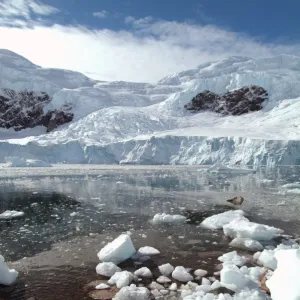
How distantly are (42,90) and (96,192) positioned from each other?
5721 centimetres

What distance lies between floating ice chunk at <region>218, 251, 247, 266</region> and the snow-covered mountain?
31.2 metres

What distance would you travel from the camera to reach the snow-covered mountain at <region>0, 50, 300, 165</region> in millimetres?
39625

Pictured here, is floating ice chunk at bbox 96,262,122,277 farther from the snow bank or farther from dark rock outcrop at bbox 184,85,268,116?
dark rock outcrop at bbox 184,85,268,116

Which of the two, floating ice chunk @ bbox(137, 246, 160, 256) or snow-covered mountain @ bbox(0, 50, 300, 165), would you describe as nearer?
floating ice chunk @ bbox(137, 246, 160, 256)

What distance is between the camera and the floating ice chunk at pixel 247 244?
26.8ft

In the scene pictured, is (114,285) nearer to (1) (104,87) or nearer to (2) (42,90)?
(2) (42,90)

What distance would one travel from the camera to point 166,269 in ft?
21.9

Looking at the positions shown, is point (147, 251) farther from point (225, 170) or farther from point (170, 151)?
point (170, 151)

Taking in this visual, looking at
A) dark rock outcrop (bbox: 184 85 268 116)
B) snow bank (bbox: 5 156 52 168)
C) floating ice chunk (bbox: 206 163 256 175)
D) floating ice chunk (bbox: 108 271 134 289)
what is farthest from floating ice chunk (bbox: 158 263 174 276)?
dark rock outcrop (bbox: 184 85 268 116)

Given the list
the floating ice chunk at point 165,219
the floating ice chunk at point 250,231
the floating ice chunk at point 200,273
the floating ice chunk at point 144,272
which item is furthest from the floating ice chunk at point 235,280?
the floating ice chunk at point 165,219

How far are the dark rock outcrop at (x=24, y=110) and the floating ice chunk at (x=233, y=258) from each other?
214 ft

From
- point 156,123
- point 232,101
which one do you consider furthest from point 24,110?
point 232,101

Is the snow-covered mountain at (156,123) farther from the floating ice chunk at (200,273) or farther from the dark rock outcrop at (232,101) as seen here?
the floating ice chunk at (200,273)

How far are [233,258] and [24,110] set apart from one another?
2921 inches
